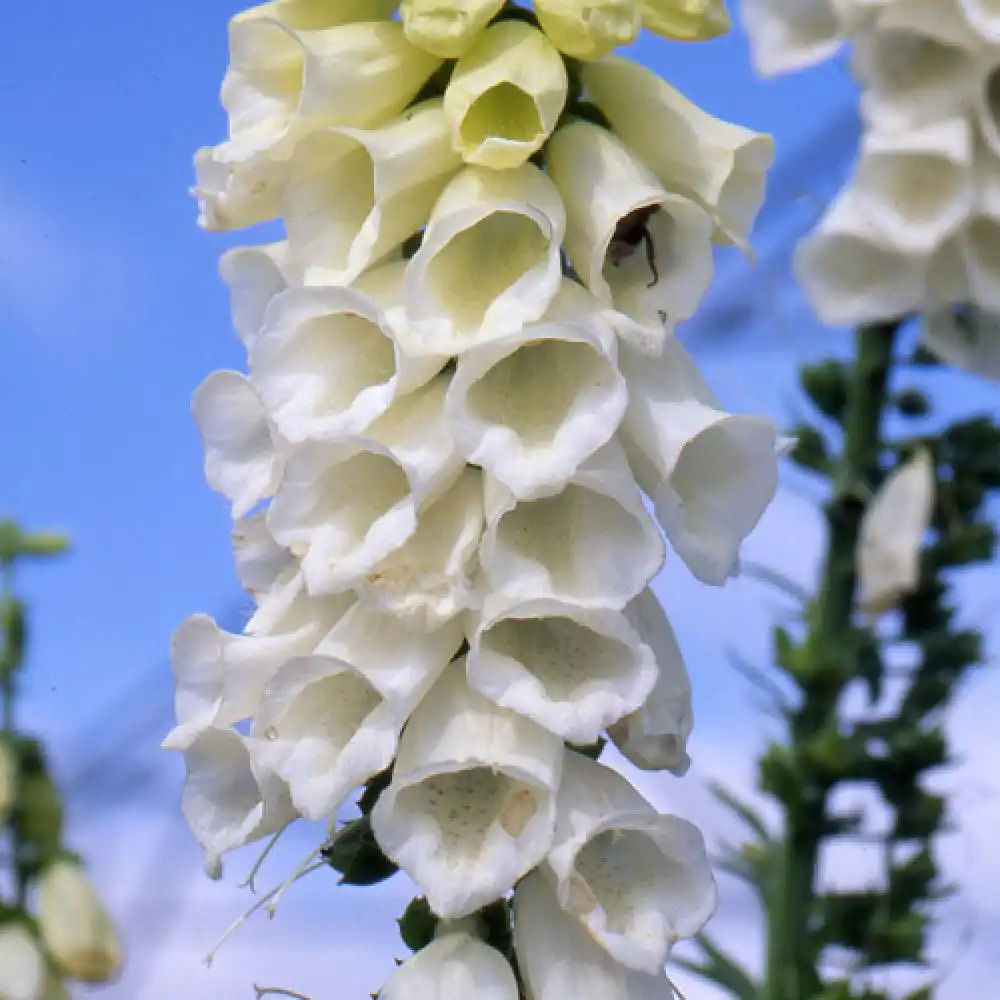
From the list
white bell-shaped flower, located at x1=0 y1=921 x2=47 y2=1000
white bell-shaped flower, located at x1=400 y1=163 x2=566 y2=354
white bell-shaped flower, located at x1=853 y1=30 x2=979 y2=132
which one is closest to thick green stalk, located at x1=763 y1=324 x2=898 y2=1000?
white bell-shaped flower, located at x1=853 y1=30 x2=979 y2=132

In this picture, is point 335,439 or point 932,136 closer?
point 335,439

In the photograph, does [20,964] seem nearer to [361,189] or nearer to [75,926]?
[75,926]

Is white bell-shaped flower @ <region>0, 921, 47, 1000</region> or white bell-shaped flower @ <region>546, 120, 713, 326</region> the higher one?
white bell-shaped flower @ <region>546, 120, 713, 326</region>

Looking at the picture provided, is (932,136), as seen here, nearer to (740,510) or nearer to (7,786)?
(740,510)

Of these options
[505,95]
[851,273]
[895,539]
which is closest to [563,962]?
[505,95]

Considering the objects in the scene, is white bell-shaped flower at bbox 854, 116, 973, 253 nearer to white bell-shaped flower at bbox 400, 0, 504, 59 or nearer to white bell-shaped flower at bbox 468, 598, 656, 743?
white bell-shaped flower at bbox 400, 0, 504, 59

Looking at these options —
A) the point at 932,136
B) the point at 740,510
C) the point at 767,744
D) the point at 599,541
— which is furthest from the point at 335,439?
the point at 767,744

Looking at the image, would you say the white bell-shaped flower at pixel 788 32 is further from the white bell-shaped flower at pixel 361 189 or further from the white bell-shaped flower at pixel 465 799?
the white bell-shaped flower at pixel 465 799
